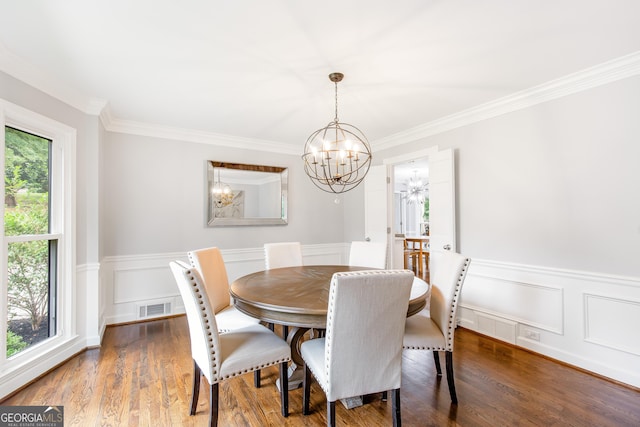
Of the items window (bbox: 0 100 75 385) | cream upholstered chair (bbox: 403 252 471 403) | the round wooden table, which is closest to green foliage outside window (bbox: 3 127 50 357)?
window (bbox: 0 100 75 385)

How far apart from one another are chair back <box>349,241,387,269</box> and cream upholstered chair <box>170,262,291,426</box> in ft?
4.93

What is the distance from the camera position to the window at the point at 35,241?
2193 mm

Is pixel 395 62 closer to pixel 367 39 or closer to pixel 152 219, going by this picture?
pixel 367 39

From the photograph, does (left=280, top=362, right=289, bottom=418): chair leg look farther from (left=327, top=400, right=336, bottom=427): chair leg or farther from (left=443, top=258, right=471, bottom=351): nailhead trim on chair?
(left=443, top=258, right=471, bottom=351): nailhead trim on chair

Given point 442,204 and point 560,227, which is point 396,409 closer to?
point 560,227

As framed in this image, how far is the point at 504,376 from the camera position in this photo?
2324 mm

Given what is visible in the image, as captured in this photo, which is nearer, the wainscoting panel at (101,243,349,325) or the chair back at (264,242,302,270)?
the chair back at (264,242,302,270)

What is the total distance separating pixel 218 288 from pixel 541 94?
331 cm

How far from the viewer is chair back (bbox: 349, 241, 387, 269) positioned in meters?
3.12

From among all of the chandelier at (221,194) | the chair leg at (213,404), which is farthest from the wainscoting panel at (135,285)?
the chair leg at (213,404)

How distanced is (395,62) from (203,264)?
2.15 metres

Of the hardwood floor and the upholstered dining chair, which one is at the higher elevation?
the upholstered dining chair

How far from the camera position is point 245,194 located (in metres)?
4.27

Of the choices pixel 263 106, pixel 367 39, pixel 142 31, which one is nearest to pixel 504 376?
pixel 367 39
